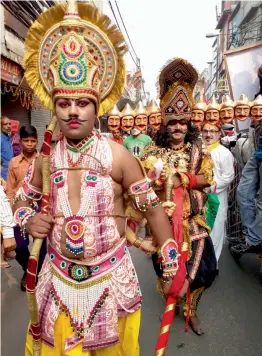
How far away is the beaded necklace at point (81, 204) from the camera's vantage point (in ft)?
6.58

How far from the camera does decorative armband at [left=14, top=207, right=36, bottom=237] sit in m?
2.19

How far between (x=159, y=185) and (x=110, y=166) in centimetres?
99

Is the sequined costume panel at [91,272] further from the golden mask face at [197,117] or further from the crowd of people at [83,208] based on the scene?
the golden mask face at [197,117]

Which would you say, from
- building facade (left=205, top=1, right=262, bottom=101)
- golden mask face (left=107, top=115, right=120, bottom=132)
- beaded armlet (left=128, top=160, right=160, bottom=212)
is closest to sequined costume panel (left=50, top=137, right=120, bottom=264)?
beaded armlet (left=128, top=160, right=160, bottom=212)

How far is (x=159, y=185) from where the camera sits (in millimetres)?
2988

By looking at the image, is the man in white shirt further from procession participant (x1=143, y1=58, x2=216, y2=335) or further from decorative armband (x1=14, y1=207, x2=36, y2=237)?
procession participant (x1=143, y1=58, x2=216, y2=335)

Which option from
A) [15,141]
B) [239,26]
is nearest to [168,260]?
[15,141]

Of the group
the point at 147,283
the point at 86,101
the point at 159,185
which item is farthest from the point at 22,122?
the point at 86,101

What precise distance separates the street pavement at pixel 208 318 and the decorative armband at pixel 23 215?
1.47 metres

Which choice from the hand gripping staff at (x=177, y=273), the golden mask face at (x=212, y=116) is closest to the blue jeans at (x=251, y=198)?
the golden mask face at (x=212, y=116)

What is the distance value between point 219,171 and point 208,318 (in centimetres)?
177

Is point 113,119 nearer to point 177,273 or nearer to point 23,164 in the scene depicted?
point 23,164

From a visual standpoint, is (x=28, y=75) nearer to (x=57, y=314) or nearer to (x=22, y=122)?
(x=57, y=314)

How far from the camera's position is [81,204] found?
2.02 meters
